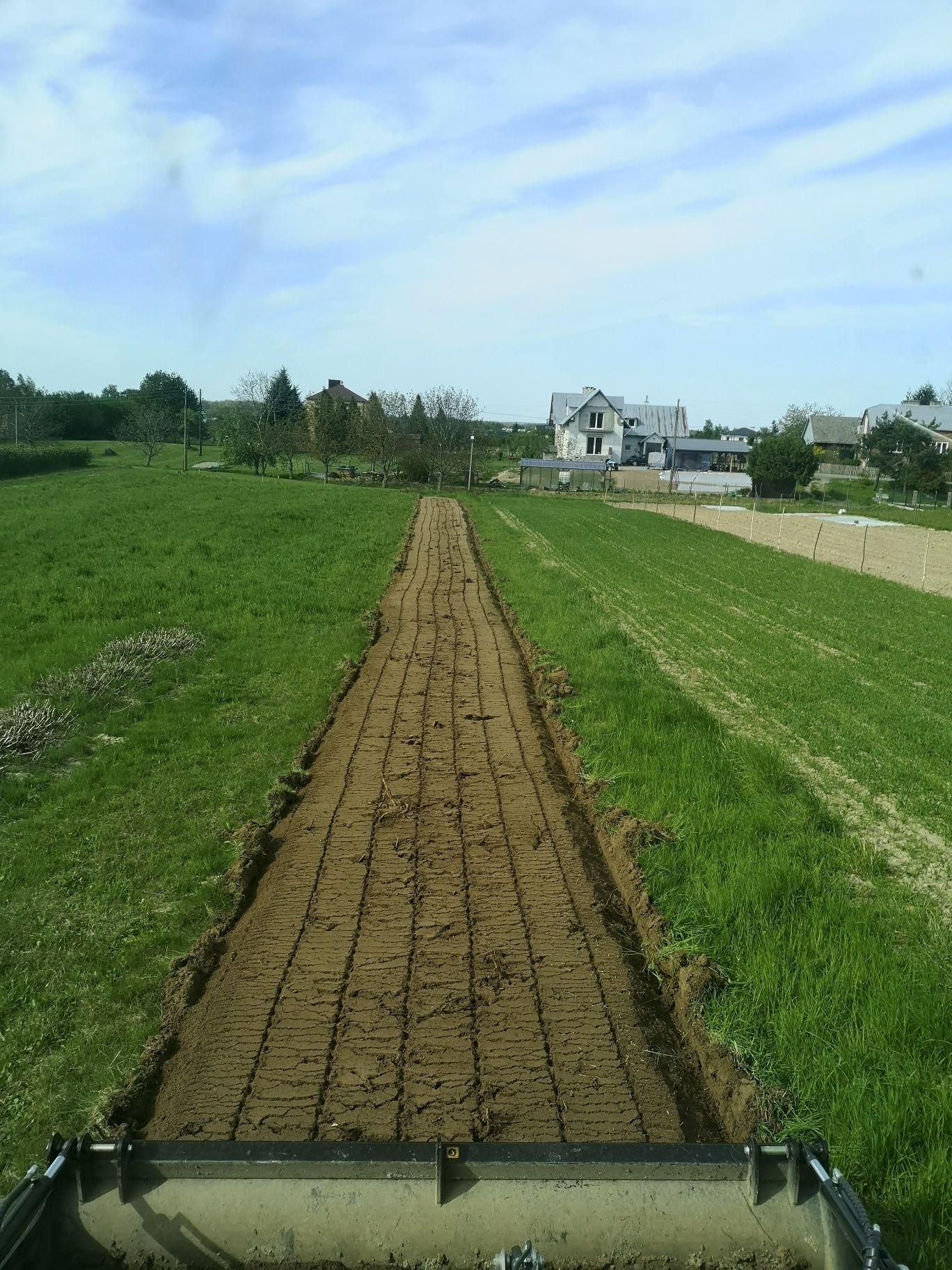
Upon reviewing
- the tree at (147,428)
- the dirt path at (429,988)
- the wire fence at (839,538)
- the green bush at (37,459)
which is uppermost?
the tree at (147,428)

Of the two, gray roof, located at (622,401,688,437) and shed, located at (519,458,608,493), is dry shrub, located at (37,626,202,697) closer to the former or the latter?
shed, located at (519,458,608,493)

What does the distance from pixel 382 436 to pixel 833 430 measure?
183ft

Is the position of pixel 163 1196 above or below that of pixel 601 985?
above

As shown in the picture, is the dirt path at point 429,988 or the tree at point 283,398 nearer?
the dirt path at point 429,988

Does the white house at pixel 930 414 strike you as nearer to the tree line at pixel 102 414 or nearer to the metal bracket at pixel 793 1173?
the tree line at pixel 102 414

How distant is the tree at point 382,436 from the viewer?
7062 centimetres

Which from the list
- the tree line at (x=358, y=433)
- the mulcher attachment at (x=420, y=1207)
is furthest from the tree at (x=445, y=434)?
the mulcher attachment at (x=420, y=1207)

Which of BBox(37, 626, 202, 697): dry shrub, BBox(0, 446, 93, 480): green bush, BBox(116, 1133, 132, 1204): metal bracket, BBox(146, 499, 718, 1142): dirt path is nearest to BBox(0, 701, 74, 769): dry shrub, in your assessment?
BBox(37, 626, 202, 697): dry shrub

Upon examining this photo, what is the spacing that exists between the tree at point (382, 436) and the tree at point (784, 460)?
27.6 m

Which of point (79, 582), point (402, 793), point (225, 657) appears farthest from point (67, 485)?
point (402, 793)

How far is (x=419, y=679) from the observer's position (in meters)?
12.4

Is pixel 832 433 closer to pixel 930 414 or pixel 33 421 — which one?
pixel 930 414

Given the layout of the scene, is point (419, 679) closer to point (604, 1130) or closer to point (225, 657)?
point (225, 657)

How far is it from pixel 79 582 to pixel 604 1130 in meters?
16.0
